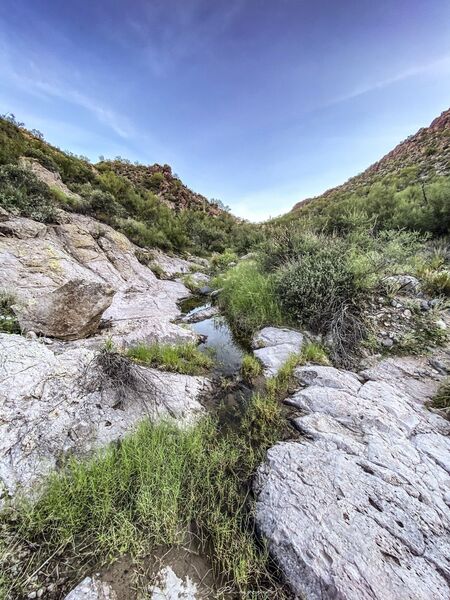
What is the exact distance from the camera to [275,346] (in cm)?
439

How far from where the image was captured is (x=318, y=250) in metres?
5.78

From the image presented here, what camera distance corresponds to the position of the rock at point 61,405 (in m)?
2.06

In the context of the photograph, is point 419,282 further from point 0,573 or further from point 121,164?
point 121,164

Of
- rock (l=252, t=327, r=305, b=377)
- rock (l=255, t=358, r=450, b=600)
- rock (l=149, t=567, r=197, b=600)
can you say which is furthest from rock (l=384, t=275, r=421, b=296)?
rock (l=149, t=567, r=197, b=600)

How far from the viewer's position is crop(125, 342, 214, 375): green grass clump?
379cm

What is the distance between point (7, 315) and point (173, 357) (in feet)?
8.46

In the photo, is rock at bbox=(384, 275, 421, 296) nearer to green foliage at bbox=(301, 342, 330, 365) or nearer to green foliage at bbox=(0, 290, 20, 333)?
green foliage at bbox=(301, 342, 330, 365)

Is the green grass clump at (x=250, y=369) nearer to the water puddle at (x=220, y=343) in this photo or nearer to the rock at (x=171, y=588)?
the water puddle at (x=220, y=343)

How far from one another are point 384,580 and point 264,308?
4.25m

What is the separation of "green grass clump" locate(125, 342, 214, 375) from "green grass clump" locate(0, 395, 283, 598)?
54.2 inches

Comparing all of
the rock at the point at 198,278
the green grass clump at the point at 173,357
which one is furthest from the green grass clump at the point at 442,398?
the rock at the point at 198,278

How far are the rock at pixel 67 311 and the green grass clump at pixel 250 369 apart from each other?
8.88 feet

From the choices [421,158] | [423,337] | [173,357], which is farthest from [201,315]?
[421,158]

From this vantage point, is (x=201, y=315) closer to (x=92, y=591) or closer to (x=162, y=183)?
(x=92, y=591)
